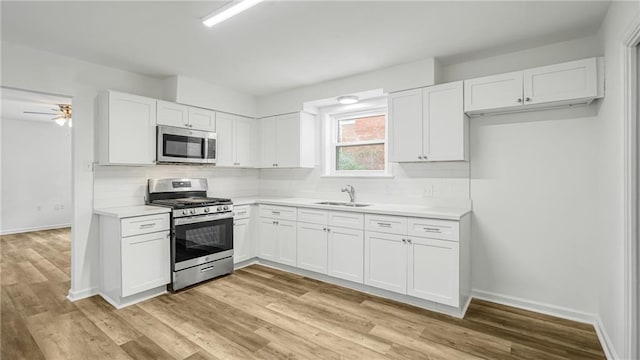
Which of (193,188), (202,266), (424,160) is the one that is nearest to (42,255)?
(193,188)

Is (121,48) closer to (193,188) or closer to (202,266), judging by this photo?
(193,188)

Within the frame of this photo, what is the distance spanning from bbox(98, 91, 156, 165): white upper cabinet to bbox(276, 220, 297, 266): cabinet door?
70.0 inches

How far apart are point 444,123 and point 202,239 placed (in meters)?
3.02

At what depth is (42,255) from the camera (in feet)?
15.9

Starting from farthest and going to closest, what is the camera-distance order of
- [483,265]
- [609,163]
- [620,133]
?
[483,265]
[609,163]
[620,133]

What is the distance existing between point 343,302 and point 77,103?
11.5 feet

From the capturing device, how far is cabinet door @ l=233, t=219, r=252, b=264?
13.5 ft

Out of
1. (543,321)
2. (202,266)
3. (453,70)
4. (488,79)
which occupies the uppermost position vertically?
(453,70)

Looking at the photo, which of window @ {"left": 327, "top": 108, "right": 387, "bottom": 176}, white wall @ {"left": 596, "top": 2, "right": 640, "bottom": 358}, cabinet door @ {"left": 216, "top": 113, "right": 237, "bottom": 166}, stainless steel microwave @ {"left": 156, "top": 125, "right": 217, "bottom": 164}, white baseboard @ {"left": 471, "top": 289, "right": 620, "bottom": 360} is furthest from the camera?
cabinet door @ {"left": 216, "top": 113, "right": 237, "bottom": 166}

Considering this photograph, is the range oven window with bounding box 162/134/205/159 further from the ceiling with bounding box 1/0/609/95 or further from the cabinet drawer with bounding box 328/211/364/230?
the cabinet drawer with bounding box 328/211/364/230

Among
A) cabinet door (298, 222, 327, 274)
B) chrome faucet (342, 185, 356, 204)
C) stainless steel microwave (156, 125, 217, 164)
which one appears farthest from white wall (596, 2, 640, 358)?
stainless steel microwave (156, 125, 217, 164)

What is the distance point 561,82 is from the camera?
2.58m

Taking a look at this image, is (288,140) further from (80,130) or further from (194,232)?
(80,130)

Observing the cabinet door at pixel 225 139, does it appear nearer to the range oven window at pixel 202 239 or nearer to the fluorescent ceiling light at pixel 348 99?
the range oven window at pixel 202 239
